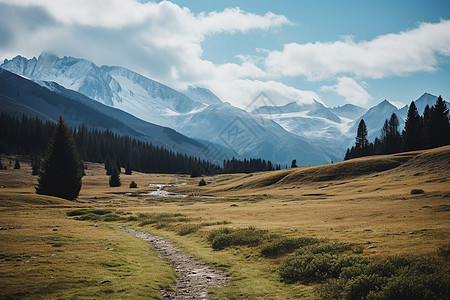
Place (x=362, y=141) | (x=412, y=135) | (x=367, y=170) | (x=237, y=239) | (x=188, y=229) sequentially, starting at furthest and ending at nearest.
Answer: (x=362, y=141) → (x=412, y=135) → (x=367, y=170) → (x=188, y=229) → (x=237, y=239)

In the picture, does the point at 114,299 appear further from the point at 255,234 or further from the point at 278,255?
the point at 255,234

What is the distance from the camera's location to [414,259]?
47.0 feet

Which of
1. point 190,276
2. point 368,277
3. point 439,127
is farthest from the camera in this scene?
point 439,127

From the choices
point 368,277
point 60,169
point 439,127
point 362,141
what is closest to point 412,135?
point 439,127

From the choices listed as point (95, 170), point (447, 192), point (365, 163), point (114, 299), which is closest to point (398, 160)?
point (365, 163)

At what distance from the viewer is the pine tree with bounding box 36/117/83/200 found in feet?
233

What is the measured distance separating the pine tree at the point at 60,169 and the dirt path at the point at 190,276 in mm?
56010

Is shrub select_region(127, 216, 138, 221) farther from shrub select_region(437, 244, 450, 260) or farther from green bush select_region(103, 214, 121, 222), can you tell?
shrub select_region(437, 244, 450, 260)

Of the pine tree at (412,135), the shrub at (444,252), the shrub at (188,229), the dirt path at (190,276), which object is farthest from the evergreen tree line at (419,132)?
the dirt path at (190,276)

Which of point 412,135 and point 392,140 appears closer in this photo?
point 412,135

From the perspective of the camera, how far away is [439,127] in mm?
116938

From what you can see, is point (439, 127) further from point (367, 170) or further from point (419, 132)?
point (367, 170)

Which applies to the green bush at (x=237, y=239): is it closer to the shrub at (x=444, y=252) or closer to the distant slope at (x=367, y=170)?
the shrub at (x=444, y=252)

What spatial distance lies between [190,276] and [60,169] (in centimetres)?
6528
